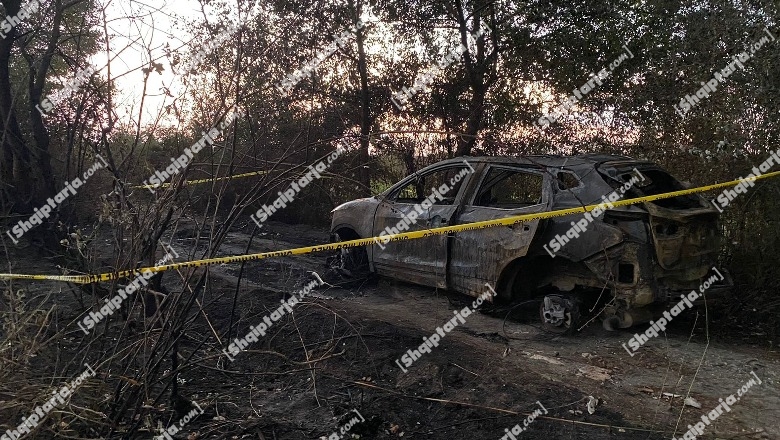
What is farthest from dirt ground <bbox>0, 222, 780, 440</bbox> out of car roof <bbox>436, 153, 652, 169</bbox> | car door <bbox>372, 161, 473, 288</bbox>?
car roof <bbox>436, 153, 652, 169</bbox>

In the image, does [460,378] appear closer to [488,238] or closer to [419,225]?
[488,238]

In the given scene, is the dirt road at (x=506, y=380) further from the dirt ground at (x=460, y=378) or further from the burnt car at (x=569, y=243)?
the burnt car at (x=569, y=243)

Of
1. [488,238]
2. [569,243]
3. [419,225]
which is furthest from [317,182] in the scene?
[569,243]

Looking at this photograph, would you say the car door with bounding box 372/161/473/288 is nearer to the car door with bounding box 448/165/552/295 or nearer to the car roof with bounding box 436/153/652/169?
the car door with bounding box 448/165/552/295

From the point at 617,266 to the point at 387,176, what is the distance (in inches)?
260

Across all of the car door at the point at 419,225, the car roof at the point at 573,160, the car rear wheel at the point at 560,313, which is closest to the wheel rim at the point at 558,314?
the car rear wheel at the point at 560,313

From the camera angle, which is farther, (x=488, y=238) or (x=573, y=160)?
(x=488, y=238)

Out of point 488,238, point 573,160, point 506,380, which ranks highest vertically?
point 573,160

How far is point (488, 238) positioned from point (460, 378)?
65.2 inches

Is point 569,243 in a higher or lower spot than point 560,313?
higher

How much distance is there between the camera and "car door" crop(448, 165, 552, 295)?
503 cm

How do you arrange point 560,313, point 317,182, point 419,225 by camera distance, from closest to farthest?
point 560,313
point 419,225
point 317,182

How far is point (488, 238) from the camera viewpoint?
17.4ft

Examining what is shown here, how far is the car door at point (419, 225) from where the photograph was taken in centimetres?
577
